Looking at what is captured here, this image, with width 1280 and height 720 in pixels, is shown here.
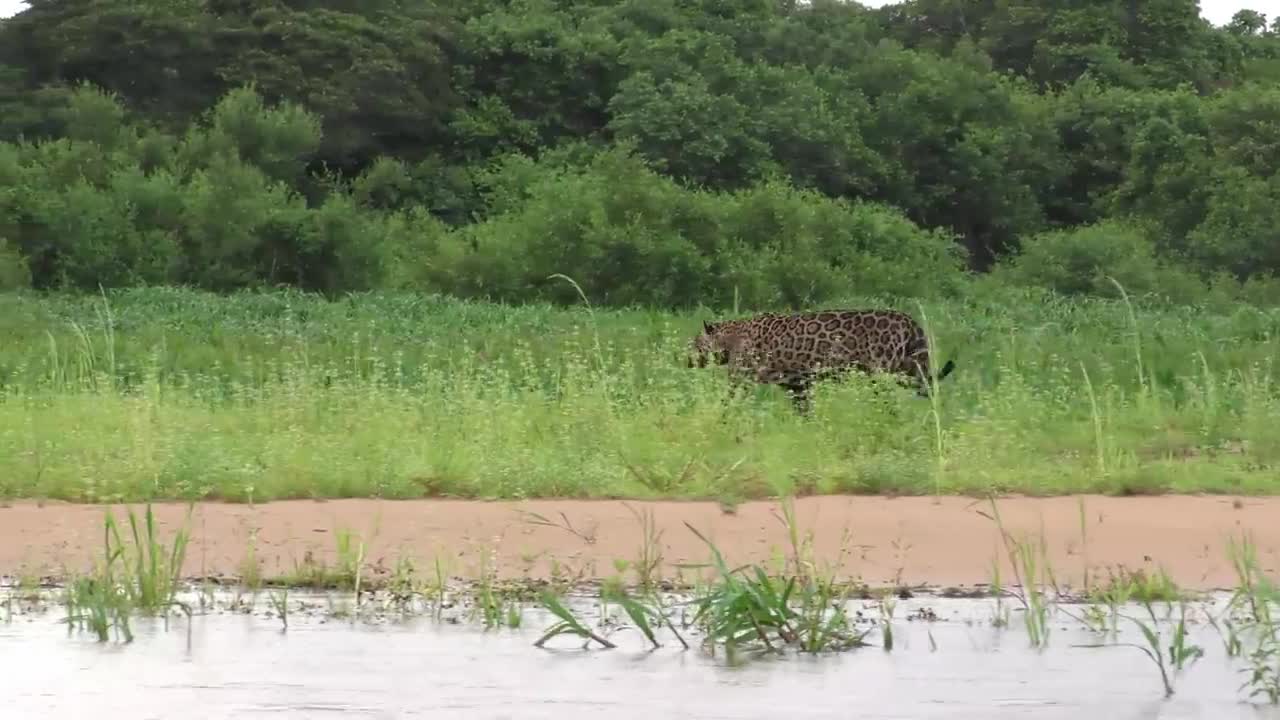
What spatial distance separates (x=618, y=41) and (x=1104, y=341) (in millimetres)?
24100

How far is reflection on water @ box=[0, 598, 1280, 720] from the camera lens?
5.92 metres

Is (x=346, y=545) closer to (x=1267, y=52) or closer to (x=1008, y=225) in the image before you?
(x=1008, y=225)

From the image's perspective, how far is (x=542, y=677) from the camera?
6.33 metres

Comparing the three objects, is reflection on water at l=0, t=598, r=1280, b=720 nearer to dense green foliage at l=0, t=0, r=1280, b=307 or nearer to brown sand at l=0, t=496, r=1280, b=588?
brown sand at l=0, t=496, r=1280, b=588

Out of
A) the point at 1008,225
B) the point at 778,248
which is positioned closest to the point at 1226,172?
the point at 1008,225

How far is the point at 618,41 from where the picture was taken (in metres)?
41.1

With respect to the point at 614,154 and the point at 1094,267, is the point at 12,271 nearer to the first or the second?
the point at 614,154

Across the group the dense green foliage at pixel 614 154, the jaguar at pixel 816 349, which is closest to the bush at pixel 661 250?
the dense green foliage at pixel 614 154

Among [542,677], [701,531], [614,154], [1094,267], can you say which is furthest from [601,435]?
[1094,267]

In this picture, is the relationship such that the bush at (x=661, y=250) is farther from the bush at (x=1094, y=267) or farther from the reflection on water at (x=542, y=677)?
the reflection on water at (x=542, y=677)

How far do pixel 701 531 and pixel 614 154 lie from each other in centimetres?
1849

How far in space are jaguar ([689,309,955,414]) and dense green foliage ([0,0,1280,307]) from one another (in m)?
11.3

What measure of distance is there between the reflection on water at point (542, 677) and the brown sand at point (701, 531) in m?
1.18

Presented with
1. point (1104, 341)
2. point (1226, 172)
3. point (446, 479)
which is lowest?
point (446, 479)
